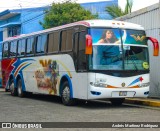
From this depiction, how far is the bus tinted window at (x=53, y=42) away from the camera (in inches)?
653

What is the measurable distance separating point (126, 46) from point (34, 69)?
5958mm

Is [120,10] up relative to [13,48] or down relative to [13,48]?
up

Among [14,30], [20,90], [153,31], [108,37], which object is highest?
[14,30]

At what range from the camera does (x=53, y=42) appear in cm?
1692

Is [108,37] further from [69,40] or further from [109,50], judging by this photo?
[69,40]

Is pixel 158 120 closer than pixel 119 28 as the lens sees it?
Yes

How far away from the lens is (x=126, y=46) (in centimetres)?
1431

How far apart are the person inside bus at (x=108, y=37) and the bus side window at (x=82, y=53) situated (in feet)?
2.09

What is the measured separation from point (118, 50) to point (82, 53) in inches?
47.8

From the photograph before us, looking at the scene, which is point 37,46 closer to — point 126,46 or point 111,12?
point 126,46

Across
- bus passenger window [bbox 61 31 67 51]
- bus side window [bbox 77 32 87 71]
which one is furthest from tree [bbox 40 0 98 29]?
bus side window [bbox 77 32 87 71]

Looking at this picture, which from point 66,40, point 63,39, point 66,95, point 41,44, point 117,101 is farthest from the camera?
point 41,44

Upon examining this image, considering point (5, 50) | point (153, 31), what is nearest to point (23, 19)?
point (5, 50)

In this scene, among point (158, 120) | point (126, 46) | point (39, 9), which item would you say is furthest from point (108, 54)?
point (39, 9)
